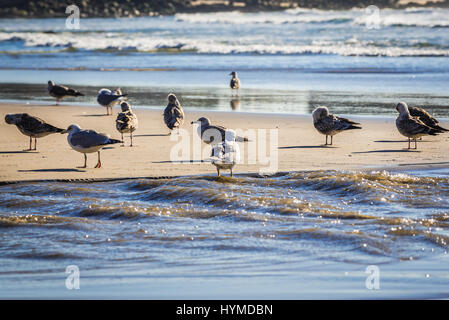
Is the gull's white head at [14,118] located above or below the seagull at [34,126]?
above

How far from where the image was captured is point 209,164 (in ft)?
35.9

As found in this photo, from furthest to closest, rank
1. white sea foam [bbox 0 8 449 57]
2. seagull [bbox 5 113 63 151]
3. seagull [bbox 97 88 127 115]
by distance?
white sea foam [bbox 0 8 449 57] < seagull [bbox 97 88 127 115] < seagull [bbox 5 113 63 151]

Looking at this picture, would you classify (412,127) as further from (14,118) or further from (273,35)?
(273,35)

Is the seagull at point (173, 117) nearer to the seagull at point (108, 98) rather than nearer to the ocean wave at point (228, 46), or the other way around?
the seagull at point (108, 98)

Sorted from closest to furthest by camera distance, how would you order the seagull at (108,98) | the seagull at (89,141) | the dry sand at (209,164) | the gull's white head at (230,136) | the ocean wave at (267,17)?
the dry sand at (209,164) < the seagull at (89,141) < the gull's white head at (230,136) < the seagull at (108,98) < the ocean wave at (267,17)

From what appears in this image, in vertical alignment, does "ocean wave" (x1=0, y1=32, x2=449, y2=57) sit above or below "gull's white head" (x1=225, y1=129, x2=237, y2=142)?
above

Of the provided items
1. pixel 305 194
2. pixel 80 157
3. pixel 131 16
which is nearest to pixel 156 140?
pixel 80 157

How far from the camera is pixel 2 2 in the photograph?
81.8 m

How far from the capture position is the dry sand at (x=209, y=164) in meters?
10.5

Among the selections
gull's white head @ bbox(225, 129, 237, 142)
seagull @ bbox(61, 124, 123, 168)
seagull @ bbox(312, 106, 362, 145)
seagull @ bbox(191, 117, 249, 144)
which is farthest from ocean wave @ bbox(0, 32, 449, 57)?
seagull @ bbox(61, 124, 123, 168)

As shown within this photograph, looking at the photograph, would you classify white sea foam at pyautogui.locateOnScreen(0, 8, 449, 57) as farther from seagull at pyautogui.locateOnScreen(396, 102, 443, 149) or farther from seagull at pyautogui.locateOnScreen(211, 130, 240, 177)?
seagull at pyautogui.locateOnScreen(211, 130, 240, 177)

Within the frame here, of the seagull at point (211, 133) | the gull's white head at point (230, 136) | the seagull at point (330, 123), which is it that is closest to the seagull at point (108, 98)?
the seagull at point (211, 133)

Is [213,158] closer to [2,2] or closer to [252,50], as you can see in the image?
[252,50]

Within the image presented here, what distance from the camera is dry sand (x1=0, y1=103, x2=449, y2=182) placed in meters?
10.5
